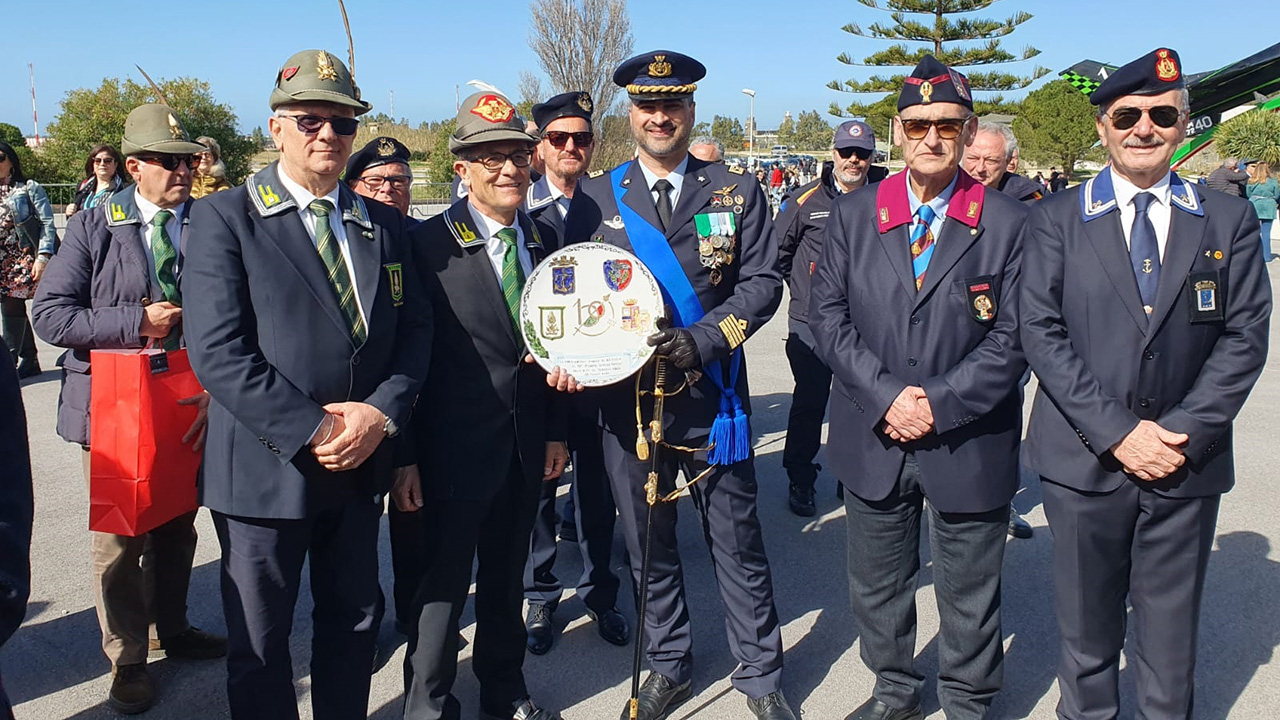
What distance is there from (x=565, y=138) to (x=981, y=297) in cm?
227

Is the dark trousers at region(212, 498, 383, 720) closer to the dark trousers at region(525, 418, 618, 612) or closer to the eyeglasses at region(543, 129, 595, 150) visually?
the dark trousers at region(525, 418, 618, 612)

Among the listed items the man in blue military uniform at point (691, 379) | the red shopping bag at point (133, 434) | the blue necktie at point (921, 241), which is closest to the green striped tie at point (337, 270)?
the red shopping bag at point (133, 434)

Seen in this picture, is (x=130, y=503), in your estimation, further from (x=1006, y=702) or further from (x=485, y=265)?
(x=1006, y=702)

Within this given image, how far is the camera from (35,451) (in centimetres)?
622

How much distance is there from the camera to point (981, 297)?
2988 millimetres

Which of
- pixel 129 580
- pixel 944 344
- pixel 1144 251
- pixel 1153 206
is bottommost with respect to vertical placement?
pixel 129 580

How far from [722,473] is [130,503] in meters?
2.07

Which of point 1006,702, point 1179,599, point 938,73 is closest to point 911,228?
point 938,73

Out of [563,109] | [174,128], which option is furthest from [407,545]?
[563,109]

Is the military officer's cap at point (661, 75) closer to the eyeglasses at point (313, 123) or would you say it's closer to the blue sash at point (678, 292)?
the blue sash at point (678, 292)

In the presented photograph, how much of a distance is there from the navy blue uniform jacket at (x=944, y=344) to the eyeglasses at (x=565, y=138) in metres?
1.76

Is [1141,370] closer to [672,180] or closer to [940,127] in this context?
[940,127]

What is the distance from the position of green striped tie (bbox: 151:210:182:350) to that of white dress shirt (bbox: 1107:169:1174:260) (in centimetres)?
323

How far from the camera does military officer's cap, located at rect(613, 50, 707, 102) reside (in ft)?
10.7
